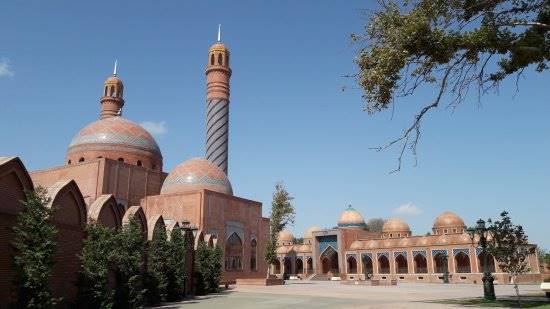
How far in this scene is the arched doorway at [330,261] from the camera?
55344 millimetres

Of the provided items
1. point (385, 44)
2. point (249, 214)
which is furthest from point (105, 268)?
point (249, 214)

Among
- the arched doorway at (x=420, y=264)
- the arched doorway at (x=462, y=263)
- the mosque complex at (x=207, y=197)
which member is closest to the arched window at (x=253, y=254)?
the mosque complex at (x=207, y=197)

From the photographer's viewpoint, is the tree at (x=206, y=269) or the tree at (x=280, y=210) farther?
the tree at (x=280, y=210)

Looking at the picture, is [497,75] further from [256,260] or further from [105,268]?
[256,260]

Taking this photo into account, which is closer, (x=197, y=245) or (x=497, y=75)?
(x=497, y=75)

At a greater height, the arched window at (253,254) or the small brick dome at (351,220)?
the small brick dome at (351,220)

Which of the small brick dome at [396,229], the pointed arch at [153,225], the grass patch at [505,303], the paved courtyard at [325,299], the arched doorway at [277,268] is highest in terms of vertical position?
the small brick dome at [396,229]

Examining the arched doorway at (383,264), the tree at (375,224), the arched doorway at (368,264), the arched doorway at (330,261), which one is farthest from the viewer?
the tree at (375,224)

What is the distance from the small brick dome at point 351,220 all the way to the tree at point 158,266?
4518 cm

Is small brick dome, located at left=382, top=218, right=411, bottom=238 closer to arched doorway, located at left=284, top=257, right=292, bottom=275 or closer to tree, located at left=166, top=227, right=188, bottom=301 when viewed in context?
arched doorway, located at left=284, top=257, right=292, bottom=275

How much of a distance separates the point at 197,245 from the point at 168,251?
16.7 feet

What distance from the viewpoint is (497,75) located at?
11.9m

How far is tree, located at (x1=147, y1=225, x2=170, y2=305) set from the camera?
16.8 meters

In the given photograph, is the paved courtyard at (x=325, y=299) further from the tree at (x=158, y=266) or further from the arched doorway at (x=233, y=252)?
the arched doorway at (x=233, y=252)
